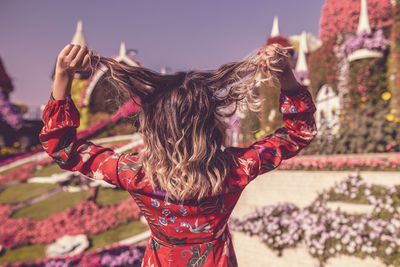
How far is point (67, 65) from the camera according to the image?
1088mm

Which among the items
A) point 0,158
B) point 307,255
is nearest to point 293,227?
point 307,255

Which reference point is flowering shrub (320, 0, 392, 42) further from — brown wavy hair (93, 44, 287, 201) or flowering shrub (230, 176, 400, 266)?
brown wavy hair (93, 44, 287, 201)

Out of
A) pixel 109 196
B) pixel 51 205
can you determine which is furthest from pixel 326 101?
pixel 51 205

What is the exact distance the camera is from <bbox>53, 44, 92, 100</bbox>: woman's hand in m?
1.07

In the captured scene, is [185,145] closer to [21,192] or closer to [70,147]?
[70,147]

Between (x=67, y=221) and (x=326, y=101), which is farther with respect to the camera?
(x=326, y=101)

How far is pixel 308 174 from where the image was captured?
5.39m

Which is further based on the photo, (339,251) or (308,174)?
(308,174)

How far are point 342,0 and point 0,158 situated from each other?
1975cm

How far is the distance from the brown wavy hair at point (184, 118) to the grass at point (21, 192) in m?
8.62

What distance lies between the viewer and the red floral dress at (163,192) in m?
1.21

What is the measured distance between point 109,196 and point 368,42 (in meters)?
9.69

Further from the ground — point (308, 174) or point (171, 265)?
point (171, 265)

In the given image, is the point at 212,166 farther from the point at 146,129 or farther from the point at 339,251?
the point at 339,251
